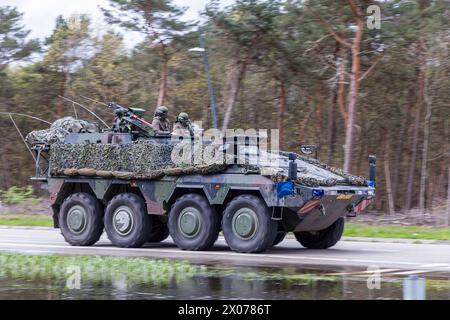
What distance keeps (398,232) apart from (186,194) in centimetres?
666

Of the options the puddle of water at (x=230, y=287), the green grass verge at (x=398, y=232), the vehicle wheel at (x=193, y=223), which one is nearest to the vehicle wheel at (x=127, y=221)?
the vehicle wheel at (x=193, y=223)

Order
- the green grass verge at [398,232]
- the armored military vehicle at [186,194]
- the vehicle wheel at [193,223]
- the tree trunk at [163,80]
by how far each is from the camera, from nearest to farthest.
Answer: the armored military vehicle at [186,194] → the vehicle wheel at [193,223] → the green grass verge at [398,232] → the tree trunk at [163,80]

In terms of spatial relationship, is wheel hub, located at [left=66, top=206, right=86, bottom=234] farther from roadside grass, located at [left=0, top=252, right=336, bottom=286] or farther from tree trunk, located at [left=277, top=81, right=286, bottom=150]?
tree trunk, located at [left=277, top=81, right=286, bottom=150]

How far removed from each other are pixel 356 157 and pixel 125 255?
973 inches

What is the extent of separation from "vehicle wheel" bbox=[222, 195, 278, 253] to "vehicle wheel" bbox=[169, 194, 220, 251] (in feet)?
1.28

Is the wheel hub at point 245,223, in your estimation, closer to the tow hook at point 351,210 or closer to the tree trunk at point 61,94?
the tow hook at point 351,210

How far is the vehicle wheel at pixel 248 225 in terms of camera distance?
1595 cm

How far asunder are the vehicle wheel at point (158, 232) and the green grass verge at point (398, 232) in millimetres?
4612

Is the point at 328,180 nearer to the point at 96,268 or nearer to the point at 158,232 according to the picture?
the point at 158,232

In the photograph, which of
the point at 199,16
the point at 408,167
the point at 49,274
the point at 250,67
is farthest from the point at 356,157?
the point at 49,274

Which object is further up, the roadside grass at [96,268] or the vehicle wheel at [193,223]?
the vehicle wheel at [193,223]

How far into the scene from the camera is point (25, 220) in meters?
27.7

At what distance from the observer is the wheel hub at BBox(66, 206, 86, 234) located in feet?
60.9

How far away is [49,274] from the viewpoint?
1280 cm
